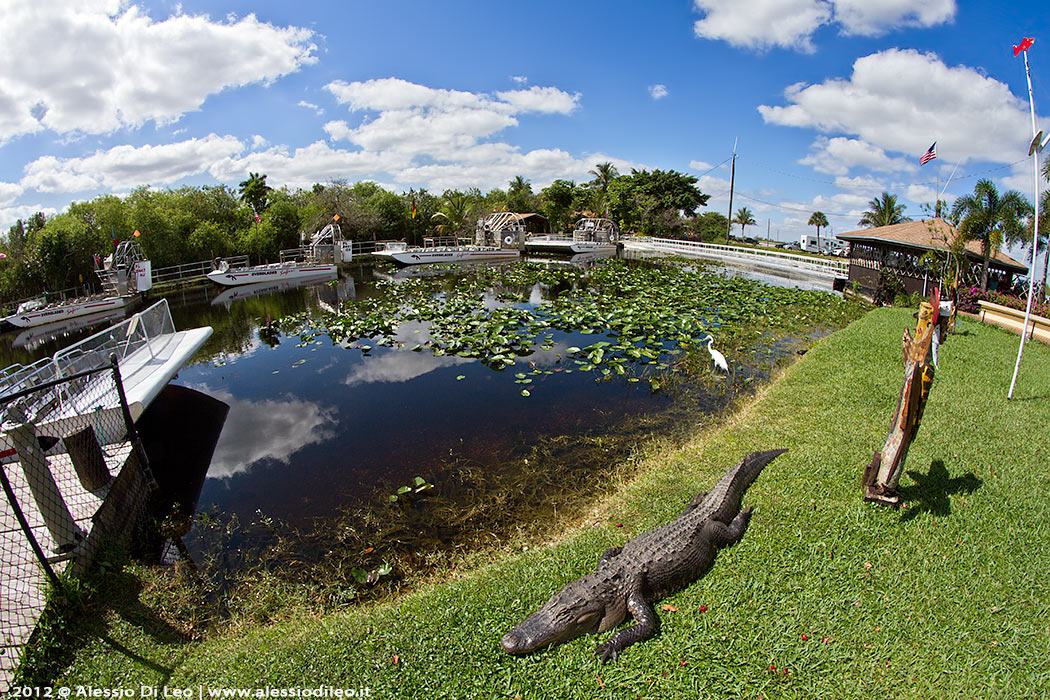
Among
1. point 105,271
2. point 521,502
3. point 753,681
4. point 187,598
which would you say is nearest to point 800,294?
point 521,502

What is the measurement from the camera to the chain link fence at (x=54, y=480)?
3.33 m

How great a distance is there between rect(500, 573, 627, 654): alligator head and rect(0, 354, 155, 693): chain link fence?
317cm

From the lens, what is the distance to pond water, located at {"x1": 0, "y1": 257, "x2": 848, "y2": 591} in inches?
196

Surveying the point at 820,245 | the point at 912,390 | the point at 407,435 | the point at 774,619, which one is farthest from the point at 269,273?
the point at 820,245

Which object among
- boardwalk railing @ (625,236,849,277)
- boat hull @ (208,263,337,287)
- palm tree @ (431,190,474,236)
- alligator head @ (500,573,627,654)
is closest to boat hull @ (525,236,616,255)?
boardwalk railing @ (625,236,849,277)

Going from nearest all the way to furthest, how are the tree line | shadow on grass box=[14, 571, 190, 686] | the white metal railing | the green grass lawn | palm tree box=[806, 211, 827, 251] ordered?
the green grass lawn < shadow on grass box=[14, 571, 190, 686] < the white metal railing < the tree line < palm tree box=[806, 211, 827, 251]

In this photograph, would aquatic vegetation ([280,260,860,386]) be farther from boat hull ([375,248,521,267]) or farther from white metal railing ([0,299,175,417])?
boat hull ([375,248,521,267])

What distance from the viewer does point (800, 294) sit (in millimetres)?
17016

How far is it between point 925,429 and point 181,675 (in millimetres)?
7570

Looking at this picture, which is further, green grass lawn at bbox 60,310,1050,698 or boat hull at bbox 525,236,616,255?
boat hull at bbox 525,236,616,255

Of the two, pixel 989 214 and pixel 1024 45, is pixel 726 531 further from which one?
pixel 989 214

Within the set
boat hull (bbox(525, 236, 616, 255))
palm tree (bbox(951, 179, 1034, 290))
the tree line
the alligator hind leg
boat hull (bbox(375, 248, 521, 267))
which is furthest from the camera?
boat hull (bbox(525, 236, 616, 255))

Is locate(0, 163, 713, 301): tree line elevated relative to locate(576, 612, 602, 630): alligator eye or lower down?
elevated

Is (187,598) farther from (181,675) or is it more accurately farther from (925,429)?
(925,429)
